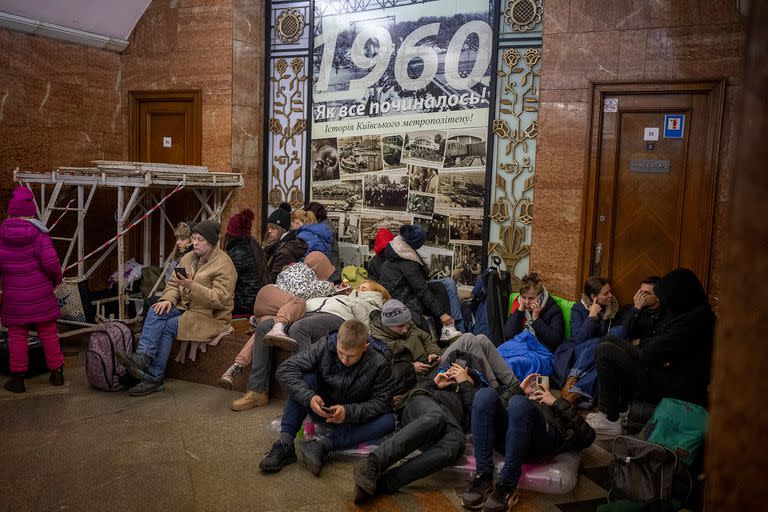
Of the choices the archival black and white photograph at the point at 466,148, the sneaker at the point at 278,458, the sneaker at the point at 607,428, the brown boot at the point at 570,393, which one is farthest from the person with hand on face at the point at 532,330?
the sneaker at the point at 278,458

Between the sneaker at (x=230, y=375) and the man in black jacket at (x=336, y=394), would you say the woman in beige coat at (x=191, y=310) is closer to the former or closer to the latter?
the sneaker at (x=230, y=375)

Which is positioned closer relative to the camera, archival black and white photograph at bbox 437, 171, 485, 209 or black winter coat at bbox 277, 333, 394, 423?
black winter coat at bbox 277, 333, 394, 423

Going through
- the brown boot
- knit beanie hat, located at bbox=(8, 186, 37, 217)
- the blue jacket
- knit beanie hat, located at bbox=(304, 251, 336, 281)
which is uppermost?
knit beanie hat, located at bbox=(8, 186, 37, 217)

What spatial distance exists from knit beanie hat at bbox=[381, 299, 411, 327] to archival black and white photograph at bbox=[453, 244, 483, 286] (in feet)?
8.76

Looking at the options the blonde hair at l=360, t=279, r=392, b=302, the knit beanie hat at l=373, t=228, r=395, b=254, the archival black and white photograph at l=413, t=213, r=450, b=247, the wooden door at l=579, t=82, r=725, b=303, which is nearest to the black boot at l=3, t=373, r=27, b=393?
the blonde hair at l=360, t=279, r=392, b=302

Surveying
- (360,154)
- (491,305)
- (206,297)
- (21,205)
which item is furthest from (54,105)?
(491,305)

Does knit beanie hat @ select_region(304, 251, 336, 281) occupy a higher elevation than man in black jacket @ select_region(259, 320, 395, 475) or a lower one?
higher

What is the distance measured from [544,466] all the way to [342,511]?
132 cm

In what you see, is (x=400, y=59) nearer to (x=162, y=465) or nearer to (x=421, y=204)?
(x=421, y=204)

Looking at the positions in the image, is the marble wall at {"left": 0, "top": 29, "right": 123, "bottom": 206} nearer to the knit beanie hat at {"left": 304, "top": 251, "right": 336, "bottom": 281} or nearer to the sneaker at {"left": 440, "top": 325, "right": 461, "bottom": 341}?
the knit beanie hat at {"left": 304, "top": 251, "right": 336, "bottom": 281}

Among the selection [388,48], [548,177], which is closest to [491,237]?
[548,177]

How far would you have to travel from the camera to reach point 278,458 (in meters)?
4.74

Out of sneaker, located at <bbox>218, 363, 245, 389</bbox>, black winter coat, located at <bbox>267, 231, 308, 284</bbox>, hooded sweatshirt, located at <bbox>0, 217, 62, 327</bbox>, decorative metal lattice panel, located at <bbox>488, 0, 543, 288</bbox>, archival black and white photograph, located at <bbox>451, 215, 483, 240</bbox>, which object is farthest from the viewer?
archival black and white photograph, located at <bbox>451, 215, 483, 240</bbox>

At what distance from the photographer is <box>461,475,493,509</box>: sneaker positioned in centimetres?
420
